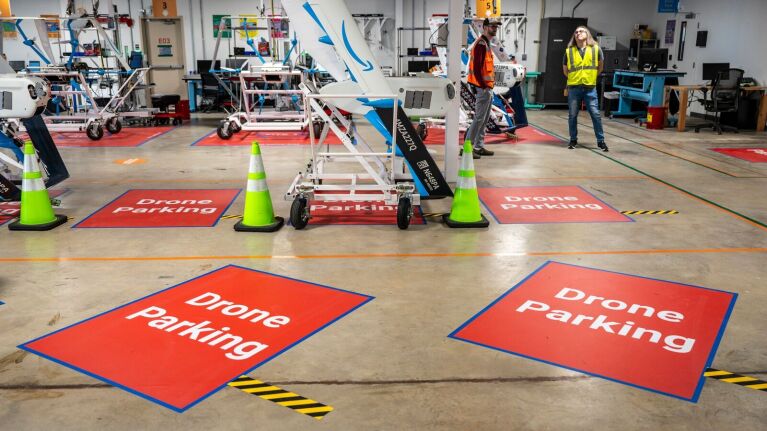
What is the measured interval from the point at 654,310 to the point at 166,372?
2984 mm

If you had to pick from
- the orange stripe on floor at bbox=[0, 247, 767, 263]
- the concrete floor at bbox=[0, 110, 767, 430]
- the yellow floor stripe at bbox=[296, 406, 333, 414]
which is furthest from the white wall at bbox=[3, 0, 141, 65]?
the yellow floor stripe at bbox=[296, 406, 333, 414]

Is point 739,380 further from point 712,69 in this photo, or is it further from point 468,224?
point 712,69

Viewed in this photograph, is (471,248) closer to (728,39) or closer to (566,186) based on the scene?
(566,186)

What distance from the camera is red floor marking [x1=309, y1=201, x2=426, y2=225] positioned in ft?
20.2

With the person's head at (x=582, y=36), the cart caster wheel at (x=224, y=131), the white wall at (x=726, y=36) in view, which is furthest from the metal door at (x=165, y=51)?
the white wall at (x=726, y=36)

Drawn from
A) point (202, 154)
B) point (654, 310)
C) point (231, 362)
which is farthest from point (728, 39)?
point (231, 362)

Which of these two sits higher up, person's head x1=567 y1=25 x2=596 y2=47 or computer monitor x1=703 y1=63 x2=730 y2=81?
person's head x1=567 y1=25 x2=596 y2=47

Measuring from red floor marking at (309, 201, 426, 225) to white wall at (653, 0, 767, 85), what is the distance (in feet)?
35.4

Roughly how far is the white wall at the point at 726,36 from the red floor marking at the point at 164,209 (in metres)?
12.0

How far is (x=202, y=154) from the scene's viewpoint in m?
10.1

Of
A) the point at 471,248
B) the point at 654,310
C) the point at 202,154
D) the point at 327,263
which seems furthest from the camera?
the point at 202,154

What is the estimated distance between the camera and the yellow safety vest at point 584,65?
9.91m

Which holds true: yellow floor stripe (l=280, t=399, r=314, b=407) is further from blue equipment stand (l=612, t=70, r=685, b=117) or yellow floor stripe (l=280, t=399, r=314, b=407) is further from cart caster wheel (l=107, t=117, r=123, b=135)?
blue equipment stand (l=612, t=70, r=685, b=117)

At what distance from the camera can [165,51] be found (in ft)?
54.9
